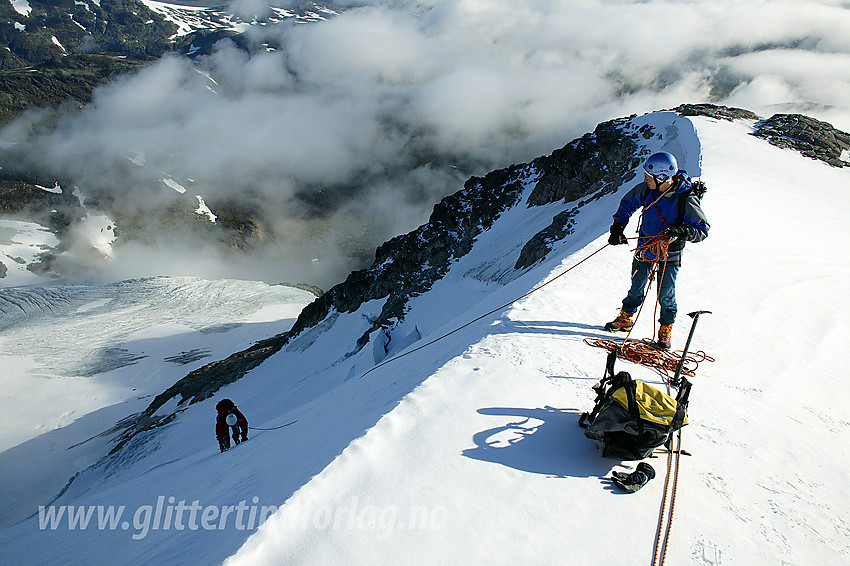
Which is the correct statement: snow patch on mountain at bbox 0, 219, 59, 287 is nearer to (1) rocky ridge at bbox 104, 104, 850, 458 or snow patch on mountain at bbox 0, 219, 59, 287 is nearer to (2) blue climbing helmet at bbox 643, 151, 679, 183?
(1) rocky ridge at bbox 104, 104, 850, 458

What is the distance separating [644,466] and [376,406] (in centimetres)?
341

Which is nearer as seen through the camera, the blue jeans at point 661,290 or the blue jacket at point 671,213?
the blue jacket at point 671,213

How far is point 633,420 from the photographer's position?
4129 millimetres

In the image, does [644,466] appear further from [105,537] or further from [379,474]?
[105,537]

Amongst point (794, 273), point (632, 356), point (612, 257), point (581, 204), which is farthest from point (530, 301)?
point (581, 204)

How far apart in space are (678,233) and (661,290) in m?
0.99

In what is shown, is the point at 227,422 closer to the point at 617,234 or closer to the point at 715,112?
the point at 617,234

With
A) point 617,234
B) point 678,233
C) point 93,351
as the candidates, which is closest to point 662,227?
point 678,233

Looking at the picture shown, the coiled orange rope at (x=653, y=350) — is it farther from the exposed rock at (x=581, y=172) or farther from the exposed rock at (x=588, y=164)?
the exposed rock at (x=588, y=164)

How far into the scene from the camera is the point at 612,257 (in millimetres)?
11297

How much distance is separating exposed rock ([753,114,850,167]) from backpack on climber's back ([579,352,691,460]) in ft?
99.9

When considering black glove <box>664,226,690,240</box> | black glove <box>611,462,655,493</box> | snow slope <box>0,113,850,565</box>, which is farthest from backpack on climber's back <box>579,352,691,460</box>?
black glove <box>664,226,690,240</box>

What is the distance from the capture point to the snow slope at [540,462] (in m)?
3.69

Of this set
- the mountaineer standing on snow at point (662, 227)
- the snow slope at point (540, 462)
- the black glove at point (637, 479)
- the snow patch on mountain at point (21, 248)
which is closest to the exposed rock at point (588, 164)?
the snow slope at point (540, 462)
